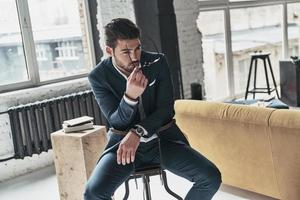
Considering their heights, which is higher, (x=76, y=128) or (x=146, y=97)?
(x=146, y=97)

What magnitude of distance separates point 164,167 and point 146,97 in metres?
0.39

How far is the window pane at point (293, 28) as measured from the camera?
22.7 ft

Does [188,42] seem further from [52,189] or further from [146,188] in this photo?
[146,188]

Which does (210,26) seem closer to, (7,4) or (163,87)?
(7,4)

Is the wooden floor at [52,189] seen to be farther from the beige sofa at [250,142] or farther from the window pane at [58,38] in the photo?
the window pane at [58,38]

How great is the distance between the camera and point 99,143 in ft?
8.91

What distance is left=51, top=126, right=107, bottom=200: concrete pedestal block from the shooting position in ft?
8.60

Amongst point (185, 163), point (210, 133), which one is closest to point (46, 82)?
point (210, 133)

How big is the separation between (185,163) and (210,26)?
399 cm

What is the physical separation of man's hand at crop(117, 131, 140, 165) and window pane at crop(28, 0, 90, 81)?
8.01 ft

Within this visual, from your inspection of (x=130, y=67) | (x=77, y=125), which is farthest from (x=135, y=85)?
(x=77, y=125)

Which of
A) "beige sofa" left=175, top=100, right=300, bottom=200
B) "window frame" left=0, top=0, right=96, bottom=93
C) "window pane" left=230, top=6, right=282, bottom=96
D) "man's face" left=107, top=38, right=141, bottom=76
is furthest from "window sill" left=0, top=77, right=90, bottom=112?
"window pane" left=230, top=6, right=282, bottom=96

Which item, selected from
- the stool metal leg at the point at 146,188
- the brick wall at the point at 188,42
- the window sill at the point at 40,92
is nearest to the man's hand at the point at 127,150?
the stool metal leg at the point at 146,188

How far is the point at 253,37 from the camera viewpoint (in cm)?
643
